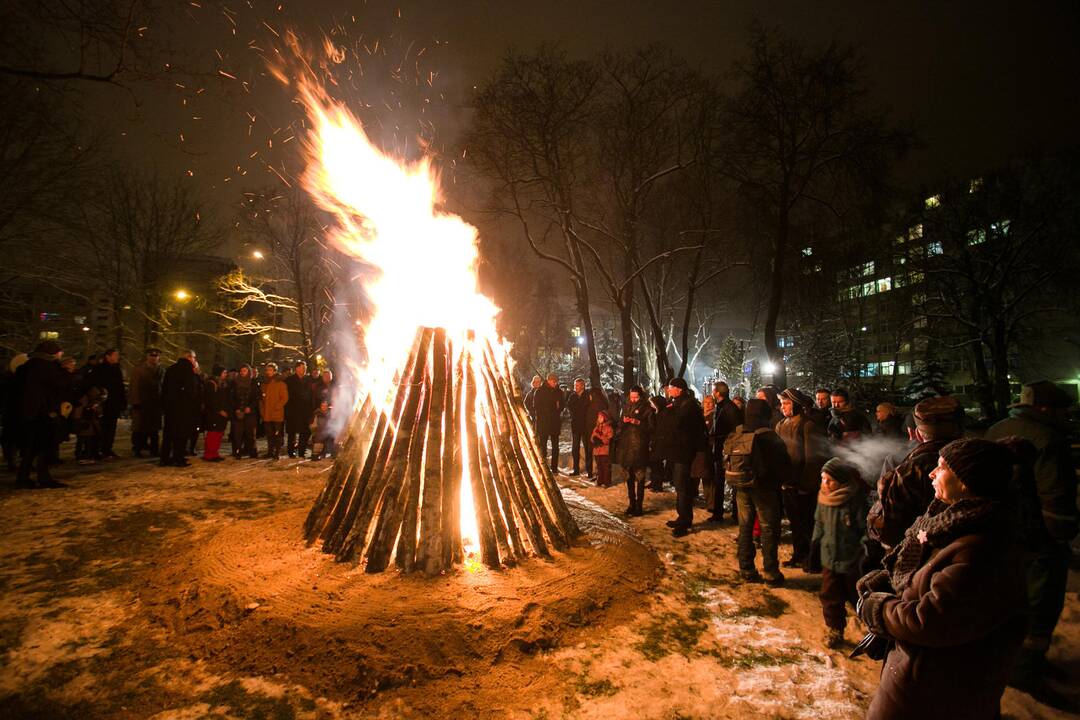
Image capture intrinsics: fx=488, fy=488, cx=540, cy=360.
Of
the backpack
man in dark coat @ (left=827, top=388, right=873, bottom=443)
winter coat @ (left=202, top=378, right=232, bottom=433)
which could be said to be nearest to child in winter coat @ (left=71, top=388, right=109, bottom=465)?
winter coat @ (left=202, top=378, right=232, bottom=433)

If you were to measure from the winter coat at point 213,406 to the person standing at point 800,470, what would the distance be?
1084cm

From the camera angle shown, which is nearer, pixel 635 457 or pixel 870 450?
pixel 870 450

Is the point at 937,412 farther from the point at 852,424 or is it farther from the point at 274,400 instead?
the point at 274,400

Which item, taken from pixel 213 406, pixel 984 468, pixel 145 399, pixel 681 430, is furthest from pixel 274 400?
pixel 984 468

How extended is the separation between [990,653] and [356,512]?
467cm

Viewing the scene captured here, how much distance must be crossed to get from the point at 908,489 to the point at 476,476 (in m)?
3.61

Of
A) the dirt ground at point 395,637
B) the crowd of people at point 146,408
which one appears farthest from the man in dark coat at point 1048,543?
the crowd of people at point 146,408

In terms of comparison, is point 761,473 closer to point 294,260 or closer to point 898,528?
point 898,528

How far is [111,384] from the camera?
9.68 meters

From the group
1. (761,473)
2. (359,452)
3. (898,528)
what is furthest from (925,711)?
(359,452)

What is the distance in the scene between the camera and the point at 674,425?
770 cm

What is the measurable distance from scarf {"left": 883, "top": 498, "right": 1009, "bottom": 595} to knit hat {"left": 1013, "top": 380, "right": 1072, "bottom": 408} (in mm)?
2646

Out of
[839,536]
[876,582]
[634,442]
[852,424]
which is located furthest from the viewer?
[634,442]

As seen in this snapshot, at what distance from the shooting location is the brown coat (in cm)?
183
